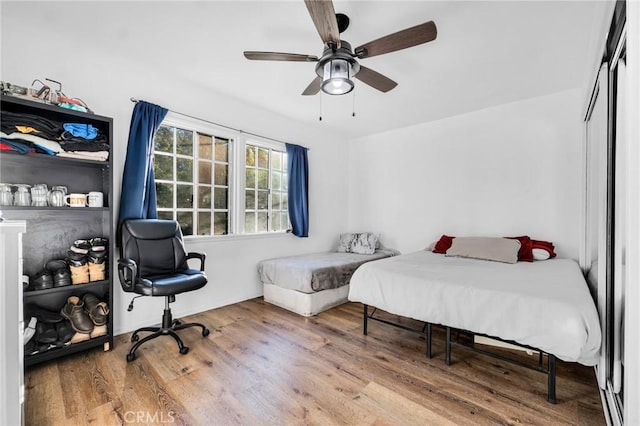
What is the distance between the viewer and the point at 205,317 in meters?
2.99

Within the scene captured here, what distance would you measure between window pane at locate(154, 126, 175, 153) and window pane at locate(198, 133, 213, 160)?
29 cm

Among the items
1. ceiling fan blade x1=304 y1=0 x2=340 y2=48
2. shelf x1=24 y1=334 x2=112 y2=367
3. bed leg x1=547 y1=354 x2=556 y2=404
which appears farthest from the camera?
shelf x1=24 y1=334 x2=112 y2=367

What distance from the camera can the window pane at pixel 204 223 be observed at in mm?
3236

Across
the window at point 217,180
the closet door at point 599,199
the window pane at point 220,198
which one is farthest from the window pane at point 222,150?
the closet door at point 599,199

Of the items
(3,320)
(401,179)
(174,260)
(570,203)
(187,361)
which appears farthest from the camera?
(401,179)

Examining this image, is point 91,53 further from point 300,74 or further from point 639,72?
point 639,72

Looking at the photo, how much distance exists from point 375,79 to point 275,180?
2.22 metres

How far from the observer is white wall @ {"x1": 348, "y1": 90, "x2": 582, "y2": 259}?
317cm

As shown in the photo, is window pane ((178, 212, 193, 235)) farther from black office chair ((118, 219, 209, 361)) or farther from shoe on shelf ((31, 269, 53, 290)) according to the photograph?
shoe on shelf ((31, 269, 53, 290))

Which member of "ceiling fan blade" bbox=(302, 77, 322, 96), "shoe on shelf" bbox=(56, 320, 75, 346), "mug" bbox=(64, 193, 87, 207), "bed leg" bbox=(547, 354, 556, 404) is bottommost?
"bed leg" bbox=(547, 354, 556, 404)

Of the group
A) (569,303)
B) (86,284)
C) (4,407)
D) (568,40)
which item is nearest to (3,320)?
(4,407)

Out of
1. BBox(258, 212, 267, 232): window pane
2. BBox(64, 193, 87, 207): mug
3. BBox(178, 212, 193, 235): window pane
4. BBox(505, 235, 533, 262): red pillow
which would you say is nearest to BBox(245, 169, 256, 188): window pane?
BBox(258, 212, 267, 232): window pane

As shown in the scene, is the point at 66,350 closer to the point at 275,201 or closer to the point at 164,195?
the point at 164,195

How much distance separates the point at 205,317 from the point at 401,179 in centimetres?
330
